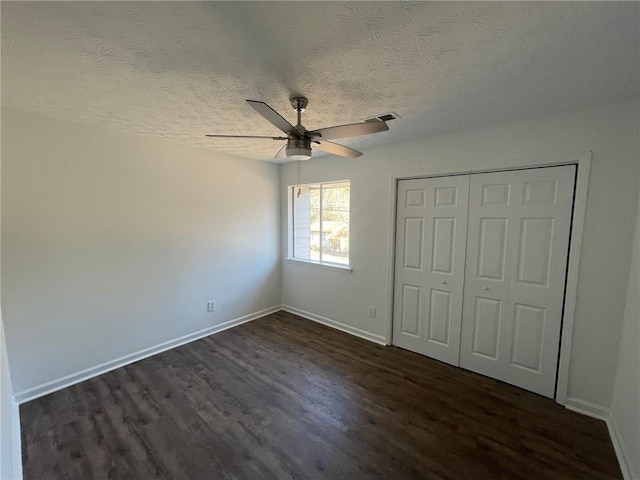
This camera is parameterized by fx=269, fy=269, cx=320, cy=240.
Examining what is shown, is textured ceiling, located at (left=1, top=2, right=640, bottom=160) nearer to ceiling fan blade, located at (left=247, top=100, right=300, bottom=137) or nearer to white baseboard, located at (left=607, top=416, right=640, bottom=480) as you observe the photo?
ceiling fan blade, located at (left=247, top=100, right=300, bottom=137)

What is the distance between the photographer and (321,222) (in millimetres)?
4113

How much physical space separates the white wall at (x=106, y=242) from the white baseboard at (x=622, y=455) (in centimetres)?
384

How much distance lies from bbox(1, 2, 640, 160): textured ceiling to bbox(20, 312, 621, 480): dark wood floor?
7.94 feet

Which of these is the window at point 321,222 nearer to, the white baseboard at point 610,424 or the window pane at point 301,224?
the window pane at point 301,224

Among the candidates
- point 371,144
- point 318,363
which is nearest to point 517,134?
point 371,144

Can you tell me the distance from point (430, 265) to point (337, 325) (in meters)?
1.57

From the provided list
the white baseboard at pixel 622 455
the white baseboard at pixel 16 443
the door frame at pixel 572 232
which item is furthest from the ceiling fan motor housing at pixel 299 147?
the white baseboard at pixel 622 455

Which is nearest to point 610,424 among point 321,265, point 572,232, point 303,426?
point 572,232

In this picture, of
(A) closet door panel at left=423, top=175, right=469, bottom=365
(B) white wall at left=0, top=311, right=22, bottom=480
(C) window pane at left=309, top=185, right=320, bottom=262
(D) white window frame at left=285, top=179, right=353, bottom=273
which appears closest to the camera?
(B) white wall at left=0, top=311, right=22, bottom=480

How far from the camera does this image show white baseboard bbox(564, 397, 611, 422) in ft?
6.88

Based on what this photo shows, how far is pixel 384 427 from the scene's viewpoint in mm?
2023

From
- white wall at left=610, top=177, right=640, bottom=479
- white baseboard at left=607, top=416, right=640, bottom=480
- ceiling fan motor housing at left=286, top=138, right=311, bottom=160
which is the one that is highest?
ceiling fan motor housing at left=286, top=138, right=311, bottom=160

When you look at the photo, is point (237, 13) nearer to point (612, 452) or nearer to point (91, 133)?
point (91, 133)

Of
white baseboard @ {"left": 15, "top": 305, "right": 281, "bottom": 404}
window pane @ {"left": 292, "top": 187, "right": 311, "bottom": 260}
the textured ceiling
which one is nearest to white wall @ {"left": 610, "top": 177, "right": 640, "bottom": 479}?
the textured ceiling
